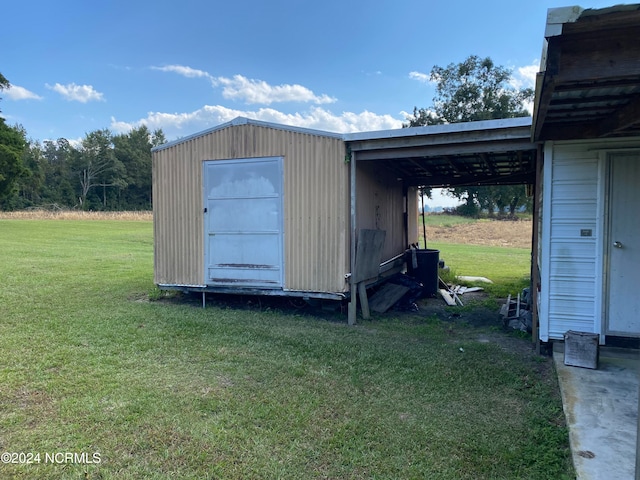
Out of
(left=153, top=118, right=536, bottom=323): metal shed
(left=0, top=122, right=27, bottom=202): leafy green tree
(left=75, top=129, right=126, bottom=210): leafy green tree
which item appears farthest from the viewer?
(left=75, top=129, right=126, bottom=210): leafy green tree

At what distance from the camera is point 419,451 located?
7.79ft

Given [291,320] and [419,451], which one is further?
[291,320]

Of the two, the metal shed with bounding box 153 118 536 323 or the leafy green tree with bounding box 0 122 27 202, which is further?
the leafy green tree with bounding box 0 122 27 202

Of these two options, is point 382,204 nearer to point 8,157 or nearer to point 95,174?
point 8,157

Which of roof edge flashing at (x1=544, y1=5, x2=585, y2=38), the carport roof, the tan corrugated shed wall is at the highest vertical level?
the carport roof

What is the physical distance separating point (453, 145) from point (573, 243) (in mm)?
1846

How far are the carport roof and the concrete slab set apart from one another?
2.44m

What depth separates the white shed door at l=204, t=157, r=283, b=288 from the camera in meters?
5.94

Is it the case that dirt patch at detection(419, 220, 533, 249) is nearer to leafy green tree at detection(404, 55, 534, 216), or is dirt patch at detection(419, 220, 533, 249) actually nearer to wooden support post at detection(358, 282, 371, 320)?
leafy green tree at detection(404, 55, 534, 216)

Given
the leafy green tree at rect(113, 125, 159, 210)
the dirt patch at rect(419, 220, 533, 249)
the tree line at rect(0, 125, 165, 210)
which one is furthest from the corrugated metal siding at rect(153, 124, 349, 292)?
the leafy green tree at rect(113, 125, 159, 210)

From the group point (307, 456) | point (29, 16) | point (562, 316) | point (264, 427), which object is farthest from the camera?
point (29, 16)

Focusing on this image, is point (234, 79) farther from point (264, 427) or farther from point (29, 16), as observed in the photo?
point (264, 427)

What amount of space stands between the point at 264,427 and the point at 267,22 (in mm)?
12903

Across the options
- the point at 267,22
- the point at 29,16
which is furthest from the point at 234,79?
the point at 29,16
